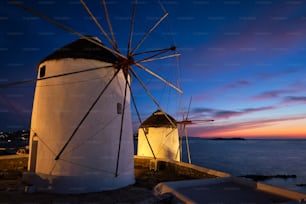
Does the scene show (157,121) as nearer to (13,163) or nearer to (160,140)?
(160,140)

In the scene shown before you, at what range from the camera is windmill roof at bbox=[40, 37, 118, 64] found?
9.23 meters

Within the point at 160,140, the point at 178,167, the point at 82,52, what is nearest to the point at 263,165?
the point at 160,140

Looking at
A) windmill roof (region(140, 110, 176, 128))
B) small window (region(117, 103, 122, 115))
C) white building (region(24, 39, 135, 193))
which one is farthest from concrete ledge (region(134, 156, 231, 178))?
windmill roof (region(140, 110, 176, 128))

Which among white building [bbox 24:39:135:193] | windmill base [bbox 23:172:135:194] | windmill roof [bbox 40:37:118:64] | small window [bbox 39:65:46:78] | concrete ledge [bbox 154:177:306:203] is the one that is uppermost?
windmill roof [bbox 40:37:118:64]

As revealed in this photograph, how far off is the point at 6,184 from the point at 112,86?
244 inches

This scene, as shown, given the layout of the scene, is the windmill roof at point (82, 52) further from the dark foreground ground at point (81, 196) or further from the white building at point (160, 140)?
the white building at point (160, 140)

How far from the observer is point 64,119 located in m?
8.77

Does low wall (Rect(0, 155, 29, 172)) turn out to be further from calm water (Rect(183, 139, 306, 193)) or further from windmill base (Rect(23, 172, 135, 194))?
calm water (Rect(183, 139, 306, 193))

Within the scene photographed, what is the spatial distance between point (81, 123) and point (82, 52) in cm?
315

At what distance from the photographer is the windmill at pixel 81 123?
848 centimetres

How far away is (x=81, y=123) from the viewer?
8.67 meters

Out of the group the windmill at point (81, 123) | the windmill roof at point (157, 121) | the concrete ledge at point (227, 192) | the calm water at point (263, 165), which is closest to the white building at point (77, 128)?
the windmill at point (81, 123)

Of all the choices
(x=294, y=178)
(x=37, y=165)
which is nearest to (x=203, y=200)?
(x=37, y=165)

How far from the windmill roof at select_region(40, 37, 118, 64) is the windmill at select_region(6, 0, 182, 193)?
1.6 inches
